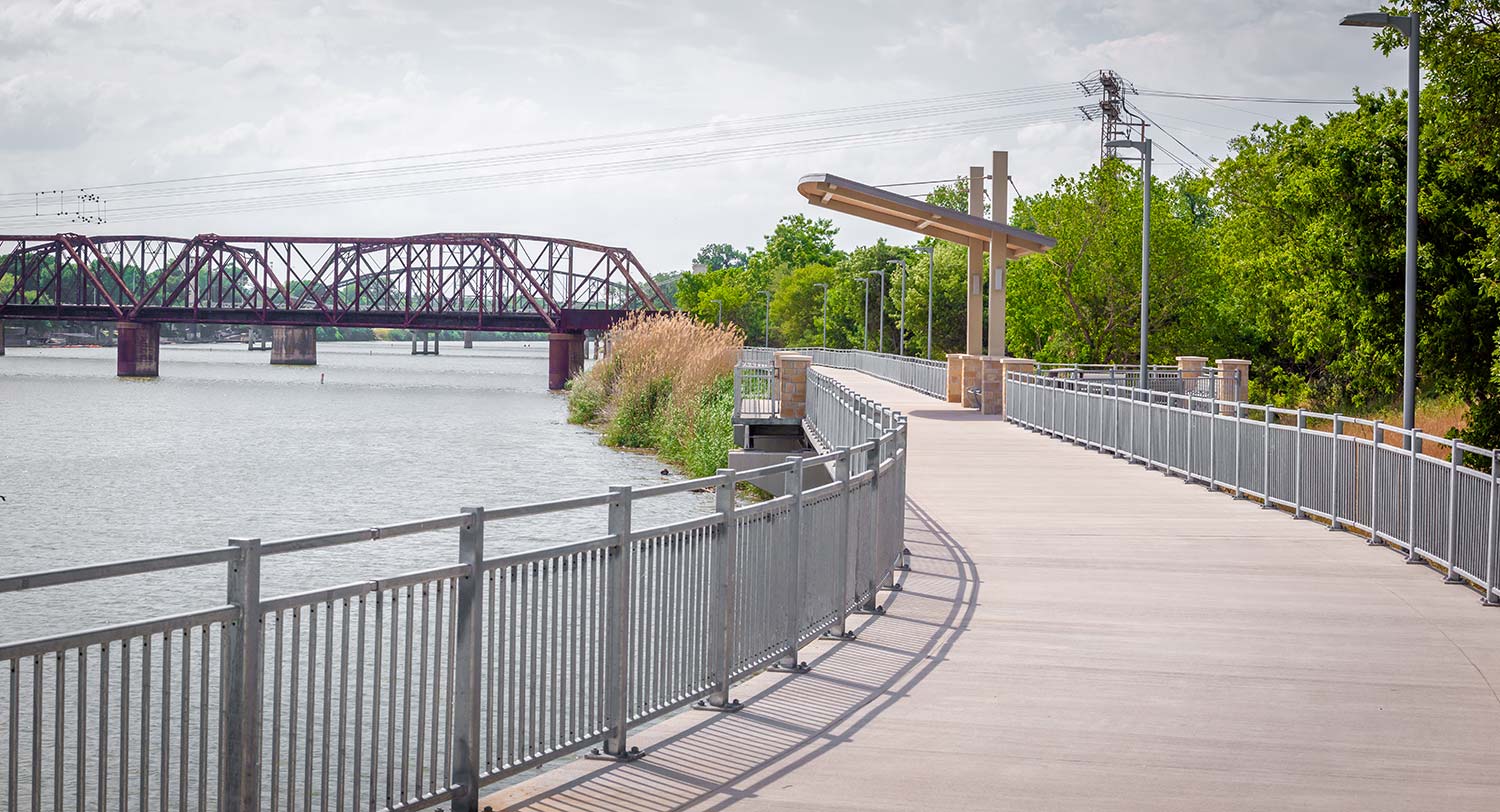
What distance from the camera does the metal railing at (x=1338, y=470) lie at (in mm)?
12727

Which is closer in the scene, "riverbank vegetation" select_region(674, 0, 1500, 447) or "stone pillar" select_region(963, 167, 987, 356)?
"riverbank vegetation" select_region(674, 0, 1500, 447)

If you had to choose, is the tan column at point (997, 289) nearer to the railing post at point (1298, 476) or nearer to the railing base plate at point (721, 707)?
the railing post at point (1298, 476)

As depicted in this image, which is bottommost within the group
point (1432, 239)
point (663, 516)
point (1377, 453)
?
point (663, 516)

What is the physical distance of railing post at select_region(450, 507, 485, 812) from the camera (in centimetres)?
584

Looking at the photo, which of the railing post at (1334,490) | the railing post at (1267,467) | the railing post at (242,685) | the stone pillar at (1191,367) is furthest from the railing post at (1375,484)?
the stone pillar at (1191,367)

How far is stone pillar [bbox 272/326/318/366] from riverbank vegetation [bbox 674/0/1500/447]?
172 ft

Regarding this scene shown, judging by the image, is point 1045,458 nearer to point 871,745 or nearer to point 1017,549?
point 1017,549

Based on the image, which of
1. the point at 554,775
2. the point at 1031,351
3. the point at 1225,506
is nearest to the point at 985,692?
the point at 554,775

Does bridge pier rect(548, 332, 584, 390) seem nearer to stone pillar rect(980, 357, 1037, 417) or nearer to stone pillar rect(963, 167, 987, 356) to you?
stone pillar rect(963, 167, 987, 356)

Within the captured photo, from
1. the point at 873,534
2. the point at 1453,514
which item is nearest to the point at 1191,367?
the point at 1453,514

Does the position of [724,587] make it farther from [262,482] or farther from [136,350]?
[136,350]

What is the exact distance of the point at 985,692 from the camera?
859 centimetres

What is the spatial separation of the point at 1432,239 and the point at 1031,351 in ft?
208

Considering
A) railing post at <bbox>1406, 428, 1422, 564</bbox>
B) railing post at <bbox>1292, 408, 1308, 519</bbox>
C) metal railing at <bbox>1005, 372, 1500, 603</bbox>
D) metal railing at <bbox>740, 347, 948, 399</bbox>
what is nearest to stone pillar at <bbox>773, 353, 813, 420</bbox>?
metal railing at <bbox>1005, 372, 1500, 603</bbox>
